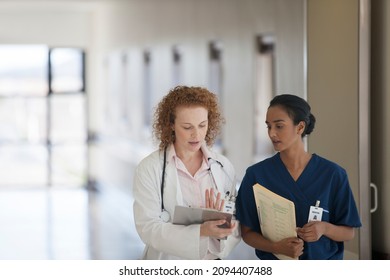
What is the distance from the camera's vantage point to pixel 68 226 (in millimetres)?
4160

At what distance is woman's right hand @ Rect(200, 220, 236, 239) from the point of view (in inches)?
112

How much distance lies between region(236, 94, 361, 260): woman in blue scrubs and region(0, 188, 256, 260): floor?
3.22ft

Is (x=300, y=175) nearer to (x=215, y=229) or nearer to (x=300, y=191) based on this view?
(x=300, y=191)

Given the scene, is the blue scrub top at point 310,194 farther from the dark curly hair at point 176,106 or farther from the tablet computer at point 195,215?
the dark curly hair at point 176,106

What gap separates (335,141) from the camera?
412 centimetres

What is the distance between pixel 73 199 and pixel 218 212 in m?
1.54

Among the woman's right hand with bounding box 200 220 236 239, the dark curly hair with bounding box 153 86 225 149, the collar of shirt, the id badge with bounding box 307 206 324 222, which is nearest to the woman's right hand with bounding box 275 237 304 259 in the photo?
the id badge with bounding box 307 206 324 222

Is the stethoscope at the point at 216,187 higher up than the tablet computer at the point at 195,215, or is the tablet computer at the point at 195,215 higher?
the stethoscope at the point at 216,187

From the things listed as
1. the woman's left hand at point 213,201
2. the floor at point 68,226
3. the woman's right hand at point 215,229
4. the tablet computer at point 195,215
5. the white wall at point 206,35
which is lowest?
the floor at point 68,226

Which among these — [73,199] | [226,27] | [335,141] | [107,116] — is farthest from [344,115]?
[73,199]

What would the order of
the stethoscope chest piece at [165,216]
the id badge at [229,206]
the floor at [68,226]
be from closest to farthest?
the stethoscope chest piece at [165,216], the id badge at [229,206], the floor at [68,226]

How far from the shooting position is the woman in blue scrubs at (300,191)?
9.36ft

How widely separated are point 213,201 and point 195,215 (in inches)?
3.6

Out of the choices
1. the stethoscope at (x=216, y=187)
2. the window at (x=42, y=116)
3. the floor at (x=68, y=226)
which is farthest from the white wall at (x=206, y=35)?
the stethoscope at (x=216, y=187)
